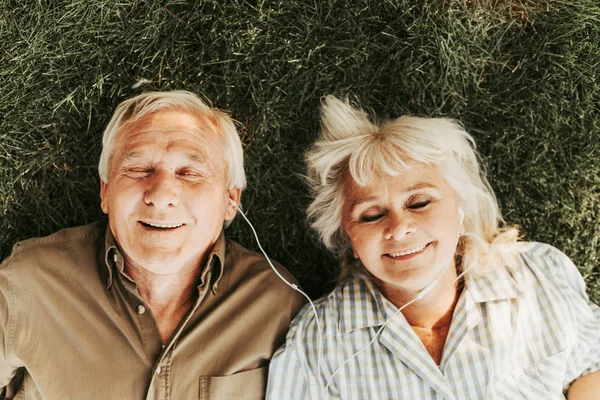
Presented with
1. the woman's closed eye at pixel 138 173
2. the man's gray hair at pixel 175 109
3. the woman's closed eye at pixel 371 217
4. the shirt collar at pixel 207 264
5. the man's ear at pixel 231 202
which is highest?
the man's gray hair at pixel 175 109

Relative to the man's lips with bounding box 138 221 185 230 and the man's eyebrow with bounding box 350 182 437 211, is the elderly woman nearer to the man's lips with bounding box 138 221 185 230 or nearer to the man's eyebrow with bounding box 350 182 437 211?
the man's eyebrow with bounding box 350 182 437 211

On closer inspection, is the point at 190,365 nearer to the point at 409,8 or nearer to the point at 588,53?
the point at 409,8

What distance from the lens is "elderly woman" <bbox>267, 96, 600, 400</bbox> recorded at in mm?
3090

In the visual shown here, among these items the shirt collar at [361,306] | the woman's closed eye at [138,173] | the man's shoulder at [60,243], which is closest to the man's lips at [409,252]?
the shirt collar at [361,306]

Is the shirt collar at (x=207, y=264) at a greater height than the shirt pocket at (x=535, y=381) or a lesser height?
greater

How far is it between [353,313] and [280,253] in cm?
76

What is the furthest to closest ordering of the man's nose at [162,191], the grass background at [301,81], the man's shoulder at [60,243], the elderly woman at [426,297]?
the grass background at [301,81]
the man's shoulder at [60,243]
the elderly woman at [426,297]
the man's nose at [162,191]

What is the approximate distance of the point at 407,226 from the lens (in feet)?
9.87

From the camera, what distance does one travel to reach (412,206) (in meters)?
3.13

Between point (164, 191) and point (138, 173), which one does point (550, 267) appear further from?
point (138, 173)

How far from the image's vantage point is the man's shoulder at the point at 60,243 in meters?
3.26

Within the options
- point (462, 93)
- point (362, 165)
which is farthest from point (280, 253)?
point (462, 93)

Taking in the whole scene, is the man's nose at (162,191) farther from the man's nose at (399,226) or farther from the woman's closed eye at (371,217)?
the man's nose at (399,226)

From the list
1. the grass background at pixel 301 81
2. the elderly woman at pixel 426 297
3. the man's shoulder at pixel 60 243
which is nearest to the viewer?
the elderly woman at pixel 426 297
